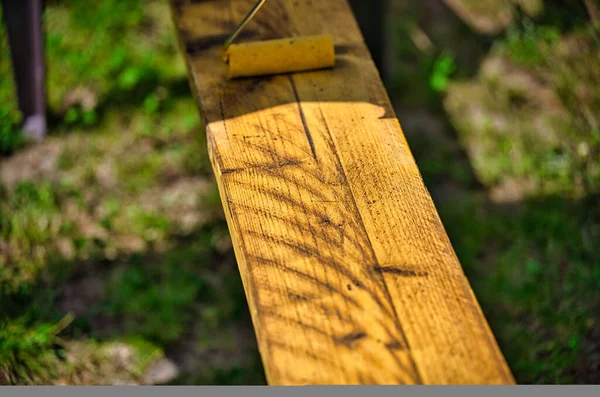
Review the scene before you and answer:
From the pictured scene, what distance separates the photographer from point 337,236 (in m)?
1.47

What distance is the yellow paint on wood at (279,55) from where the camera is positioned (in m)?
1.88

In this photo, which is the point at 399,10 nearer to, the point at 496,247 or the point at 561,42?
the point at 561,42

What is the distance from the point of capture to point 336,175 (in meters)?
1.60

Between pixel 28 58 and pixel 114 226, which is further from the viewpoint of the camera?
pixel 28 58

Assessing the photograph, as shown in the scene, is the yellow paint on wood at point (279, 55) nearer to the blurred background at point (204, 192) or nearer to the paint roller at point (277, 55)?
the paint roller at point (277, 55)

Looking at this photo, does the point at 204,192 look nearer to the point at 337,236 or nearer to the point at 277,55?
the point at 277,55

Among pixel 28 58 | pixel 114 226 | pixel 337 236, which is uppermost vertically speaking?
pixel 337 236

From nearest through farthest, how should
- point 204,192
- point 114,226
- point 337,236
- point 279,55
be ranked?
1. point 337,236
2. point 279,55
3. point 114,226
4. point 204,192

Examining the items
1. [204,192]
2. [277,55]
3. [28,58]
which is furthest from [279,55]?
[28,58]

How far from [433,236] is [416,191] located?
0.13m

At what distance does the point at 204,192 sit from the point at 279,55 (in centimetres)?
139

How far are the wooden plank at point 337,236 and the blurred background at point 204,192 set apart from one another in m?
1.12

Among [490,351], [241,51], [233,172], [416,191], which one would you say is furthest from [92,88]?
[490,351]

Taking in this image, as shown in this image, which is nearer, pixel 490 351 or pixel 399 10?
pixel 490 351
